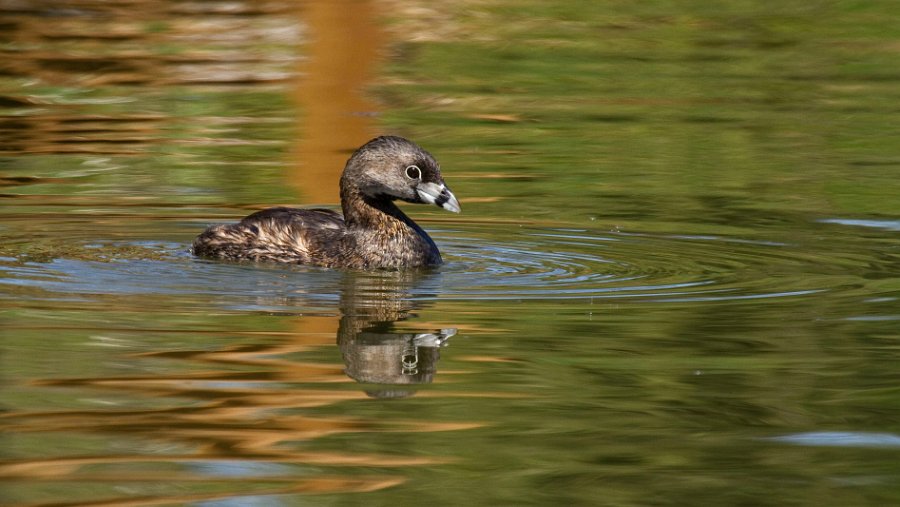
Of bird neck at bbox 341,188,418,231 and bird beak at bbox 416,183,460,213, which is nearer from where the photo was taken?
bird beak at bbox 416,183,460,213

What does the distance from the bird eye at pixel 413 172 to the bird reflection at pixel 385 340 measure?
0.75m

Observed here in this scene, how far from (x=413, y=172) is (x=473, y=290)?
129cm

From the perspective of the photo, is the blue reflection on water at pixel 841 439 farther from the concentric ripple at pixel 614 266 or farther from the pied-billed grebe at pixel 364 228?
the pied-billed grebe at pixel 364 228

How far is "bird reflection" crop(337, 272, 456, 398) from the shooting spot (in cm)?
823

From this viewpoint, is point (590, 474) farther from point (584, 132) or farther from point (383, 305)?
point (584, 132)

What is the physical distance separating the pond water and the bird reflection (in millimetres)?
29

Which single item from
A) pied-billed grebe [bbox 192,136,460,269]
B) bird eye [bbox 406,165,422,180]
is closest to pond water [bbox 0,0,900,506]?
pied-billed grebe [bbox 192,136,460,269]

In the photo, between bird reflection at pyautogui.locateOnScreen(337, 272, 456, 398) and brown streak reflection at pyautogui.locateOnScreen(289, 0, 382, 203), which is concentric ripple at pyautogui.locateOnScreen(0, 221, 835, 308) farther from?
brown streak reflection at pyautogui.locateOnScreen(289, 0, 382, 203)

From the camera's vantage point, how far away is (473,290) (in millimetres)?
10500

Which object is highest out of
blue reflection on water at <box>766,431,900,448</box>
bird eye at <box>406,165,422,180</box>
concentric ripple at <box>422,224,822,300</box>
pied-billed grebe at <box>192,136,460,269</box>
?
bird eye at <box>406,165,422,180</box>

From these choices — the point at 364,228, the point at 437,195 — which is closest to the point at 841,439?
the point at 437,195

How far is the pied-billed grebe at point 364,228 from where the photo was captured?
1147 cm

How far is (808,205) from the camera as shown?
13.9m

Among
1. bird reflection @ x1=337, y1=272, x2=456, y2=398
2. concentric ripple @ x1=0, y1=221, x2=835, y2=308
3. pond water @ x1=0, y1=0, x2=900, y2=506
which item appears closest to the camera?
pond water @ x1=0, y1=0, x2=900, y2=506
